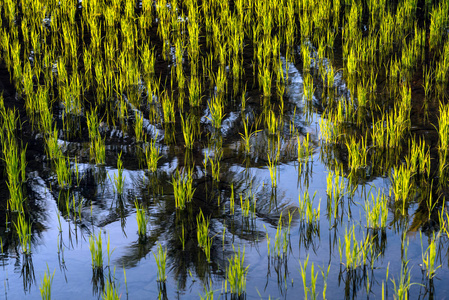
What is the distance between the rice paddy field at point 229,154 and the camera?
2564 mm

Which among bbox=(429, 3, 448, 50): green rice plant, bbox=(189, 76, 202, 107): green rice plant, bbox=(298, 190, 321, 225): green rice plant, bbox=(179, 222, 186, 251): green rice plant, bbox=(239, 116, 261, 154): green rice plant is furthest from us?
bbox=(429, 3, 448, 50): green rice plant

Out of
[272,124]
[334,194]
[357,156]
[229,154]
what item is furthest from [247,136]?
[334,194]

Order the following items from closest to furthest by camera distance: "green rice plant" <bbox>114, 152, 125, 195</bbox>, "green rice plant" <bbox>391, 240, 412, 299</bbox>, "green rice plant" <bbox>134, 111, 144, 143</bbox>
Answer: "green rice plant" <bbox>391, 240, 412, 299</bbox> → "green rice plant" <bbox>114, 152, 125, 195</bbox> → "green rice plant" <bbox>134, 111, 144, 143</bbox>

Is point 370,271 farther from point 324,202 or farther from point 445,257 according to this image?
point 324,202

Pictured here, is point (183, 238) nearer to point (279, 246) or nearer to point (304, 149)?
point (279, 246)

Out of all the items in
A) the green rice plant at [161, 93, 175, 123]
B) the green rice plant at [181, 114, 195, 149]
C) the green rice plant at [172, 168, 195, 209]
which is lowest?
the green rice plant at [172, 168, 195, 209]

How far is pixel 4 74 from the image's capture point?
17.2 feet

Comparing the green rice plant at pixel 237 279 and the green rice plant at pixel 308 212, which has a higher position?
the green rice plant at pixel 308 212

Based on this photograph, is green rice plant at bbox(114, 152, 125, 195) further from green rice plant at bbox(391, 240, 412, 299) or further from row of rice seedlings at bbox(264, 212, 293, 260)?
green rice plant at bbox(391, 240, 412, 299)

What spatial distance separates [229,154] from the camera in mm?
3809

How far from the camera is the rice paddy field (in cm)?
256

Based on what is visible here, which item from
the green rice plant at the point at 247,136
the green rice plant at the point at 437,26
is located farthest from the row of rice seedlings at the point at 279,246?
the green rice plant at the point at 437,26

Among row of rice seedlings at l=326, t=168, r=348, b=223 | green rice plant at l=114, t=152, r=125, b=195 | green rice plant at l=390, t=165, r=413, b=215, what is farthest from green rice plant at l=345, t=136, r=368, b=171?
green rice plant at l=114, t=152, r=125, b=195

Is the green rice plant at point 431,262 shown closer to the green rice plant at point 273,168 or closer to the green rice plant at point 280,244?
the green rice plant at point 280,244
